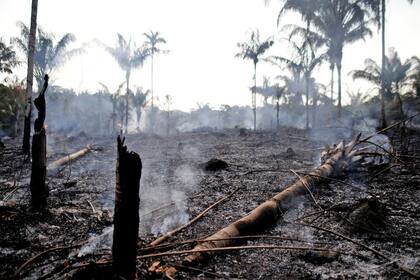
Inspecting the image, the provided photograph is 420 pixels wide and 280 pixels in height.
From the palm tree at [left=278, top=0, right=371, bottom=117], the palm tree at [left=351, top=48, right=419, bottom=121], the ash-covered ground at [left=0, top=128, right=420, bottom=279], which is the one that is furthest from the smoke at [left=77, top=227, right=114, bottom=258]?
the palm tree at [left=351, top=48, right=419, bottom=121]

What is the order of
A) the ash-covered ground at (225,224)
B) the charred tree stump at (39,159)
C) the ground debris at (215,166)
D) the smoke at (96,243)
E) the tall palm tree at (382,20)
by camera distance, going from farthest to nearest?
the tall palm tree at (382,20) → the ground debris at (215,166) → the charred tree stump at (39,159) → the smoke at (96,243) → the ash-covered ground at (225,224)

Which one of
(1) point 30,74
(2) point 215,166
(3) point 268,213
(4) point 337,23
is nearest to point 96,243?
(3) point 268,213

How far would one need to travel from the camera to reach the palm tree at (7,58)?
790 inches

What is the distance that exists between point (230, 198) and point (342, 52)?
1798 centimetres

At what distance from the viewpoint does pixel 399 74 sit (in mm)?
27531

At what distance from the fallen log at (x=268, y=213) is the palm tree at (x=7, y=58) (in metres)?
21.8

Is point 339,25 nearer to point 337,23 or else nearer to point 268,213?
point 337,23

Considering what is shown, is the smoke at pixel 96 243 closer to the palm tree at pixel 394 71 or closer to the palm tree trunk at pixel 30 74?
the palm tree trunk at pixel 30 74

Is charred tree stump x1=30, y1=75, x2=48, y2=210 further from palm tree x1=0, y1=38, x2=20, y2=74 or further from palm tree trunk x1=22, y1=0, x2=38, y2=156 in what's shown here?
palm tree x1=0, y1=38, x2=20, y2=74

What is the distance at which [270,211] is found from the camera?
416 cm

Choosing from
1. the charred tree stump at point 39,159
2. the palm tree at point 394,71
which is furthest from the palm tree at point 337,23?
the charred tree stump at point 39,159

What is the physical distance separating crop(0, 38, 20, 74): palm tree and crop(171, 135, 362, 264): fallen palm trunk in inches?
860

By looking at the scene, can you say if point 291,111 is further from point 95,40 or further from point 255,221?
point 255,221

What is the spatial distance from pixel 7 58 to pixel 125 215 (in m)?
23.1
